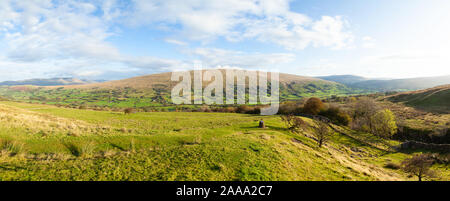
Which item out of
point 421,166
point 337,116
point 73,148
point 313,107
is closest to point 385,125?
point 337,116

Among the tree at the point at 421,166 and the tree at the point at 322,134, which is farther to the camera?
the tree at the point at 322,134

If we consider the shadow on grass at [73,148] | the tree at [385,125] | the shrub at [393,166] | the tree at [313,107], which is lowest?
the shrub at [393,166]

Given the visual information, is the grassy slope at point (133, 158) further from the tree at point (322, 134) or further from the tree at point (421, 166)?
the tree at point (322, 134)

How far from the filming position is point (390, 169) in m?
25.2

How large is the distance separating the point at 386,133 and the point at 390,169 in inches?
1165

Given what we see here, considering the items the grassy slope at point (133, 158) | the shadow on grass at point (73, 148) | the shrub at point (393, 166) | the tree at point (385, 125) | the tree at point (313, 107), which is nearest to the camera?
the grassy slope at point (133, 158)

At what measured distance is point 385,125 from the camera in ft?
152

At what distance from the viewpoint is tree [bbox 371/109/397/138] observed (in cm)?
4590

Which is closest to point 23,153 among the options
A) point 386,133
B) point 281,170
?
point 281,170

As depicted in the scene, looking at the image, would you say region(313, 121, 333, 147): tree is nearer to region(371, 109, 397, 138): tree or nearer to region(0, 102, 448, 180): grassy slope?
region(0, 102, 448, 180): grassy slope

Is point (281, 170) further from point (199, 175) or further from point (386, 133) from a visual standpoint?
point (386, 133)

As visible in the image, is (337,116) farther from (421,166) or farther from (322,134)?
(421,166)

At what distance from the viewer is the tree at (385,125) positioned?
45.9 m

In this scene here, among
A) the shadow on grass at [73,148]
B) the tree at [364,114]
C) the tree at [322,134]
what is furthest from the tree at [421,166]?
the tree at [364,114]
